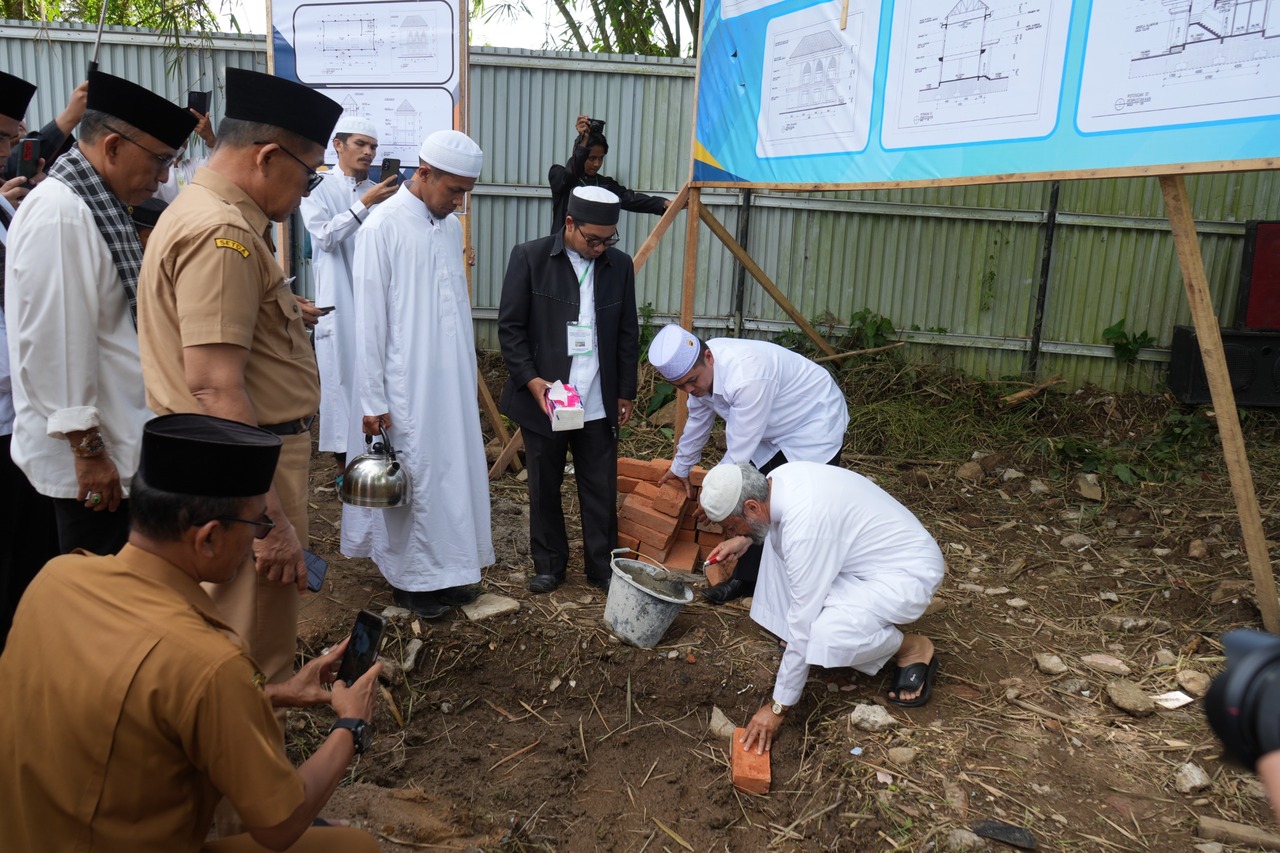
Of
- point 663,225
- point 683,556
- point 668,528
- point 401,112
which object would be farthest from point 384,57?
point 683,556

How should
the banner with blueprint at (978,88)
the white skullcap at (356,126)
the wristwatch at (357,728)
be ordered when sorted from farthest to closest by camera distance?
1. the white skullcap at (356,126)
2. the banner with blueprint at (978,88)
3. the wristwatch at (357,728)

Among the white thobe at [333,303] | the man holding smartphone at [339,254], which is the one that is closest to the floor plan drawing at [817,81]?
the man holding smartphone at [339,254]

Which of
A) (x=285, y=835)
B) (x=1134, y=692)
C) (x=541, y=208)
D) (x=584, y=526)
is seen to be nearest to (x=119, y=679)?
(x=285, y=835)

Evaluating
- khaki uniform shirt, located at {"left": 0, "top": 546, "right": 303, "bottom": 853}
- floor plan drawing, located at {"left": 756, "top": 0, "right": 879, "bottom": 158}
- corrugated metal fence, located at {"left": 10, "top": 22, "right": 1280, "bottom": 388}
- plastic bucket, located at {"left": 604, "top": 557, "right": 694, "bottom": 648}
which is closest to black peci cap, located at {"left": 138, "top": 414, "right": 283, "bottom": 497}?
khaki uniform shirt, located at {"left": 0, "top": 546, "right": 303, "bottom": 853}

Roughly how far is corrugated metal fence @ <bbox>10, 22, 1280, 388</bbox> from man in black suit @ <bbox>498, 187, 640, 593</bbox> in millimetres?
3441

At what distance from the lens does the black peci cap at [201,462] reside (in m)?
1.57

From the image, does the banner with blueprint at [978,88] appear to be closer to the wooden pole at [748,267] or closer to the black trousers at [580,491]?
the wooden pole at [748,267]

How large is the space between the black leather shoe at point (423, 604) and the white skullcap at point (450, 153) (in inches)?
72.5

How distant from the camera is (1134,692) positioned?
11.2 ft

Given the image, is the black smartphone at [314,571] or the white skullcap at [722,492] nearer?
the black smartphone at [314,571]

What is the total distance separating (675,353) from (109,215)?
2.23m

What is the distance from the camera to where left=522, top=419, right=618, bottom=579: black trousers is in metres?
4.24

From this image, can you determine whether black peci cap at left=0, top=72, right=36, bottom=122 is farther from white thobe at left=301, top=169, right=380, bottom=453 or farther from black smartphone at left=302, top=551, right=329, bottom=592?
white thobe at left=301, top=169, right=380, bottom=453

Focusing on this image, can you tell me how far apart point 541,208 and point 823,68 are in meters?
3.38
